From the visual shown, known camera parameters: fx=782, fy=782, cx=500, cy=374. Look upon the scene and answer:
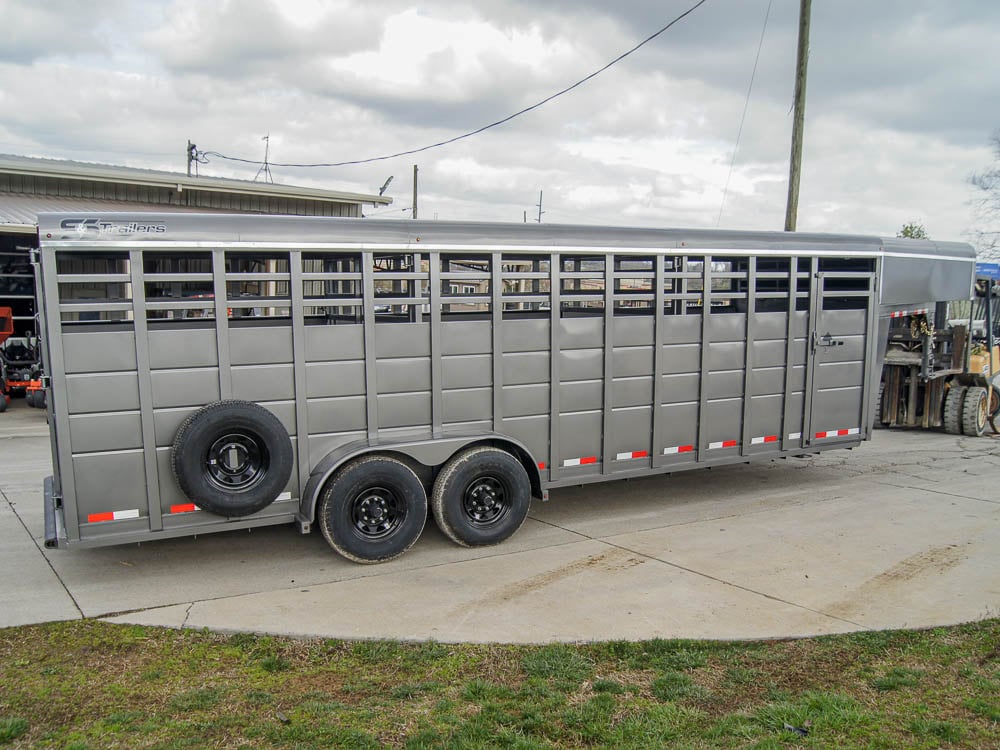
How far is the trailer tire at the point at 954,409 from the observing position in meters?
13.3

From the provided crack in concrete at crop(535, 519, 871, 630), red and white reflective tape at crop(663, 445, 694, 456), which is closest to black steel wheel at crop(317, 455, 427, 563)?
crack in concrete at crop(535, 519, 871, 630)

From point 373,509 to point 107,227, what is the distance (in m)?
2.95

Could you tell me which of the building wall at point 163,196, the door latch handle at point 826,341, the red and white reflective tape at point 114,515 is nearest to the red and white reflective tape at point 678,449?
the door latch handle at point 826,341

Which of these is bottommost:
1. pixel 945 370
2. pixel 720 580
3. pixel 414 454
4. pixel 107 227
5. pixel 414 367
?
pixel 720 580

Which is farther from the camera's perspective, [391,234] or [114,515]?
[391,234]

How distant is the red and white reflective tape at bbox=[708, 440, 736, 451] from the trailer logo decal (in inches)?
221

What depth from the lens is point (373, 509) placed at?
655 centimetres

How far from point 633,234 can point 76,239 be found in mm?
4733

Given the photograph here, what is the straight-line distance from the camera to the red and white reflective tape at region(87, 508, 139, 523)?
5676 millimetres

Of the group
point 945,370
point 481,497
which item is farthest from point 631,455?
point 945,370

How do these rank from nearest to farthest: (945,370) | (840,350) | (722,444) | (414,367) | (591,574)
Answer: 1. (591,574)
2. (414,367)
3. (722,444)
4. (840,350)
5. (945,370)

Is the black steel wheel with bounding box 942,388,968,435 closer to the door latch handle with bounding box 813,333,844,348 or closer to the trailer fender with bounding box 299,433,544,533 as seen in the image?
the door latch handle with bounding box 813,333,844,348

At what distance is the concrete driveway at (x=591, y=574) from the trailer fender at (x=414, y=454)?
575 mm

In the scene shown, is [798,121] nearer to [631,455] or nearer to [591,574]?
[631,455]
